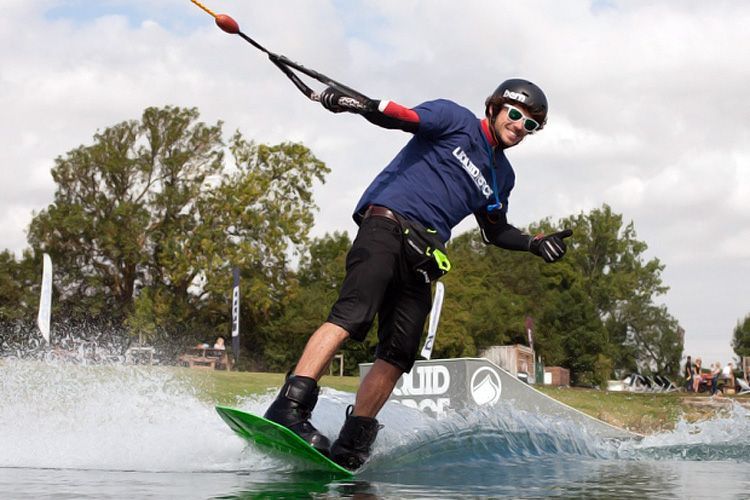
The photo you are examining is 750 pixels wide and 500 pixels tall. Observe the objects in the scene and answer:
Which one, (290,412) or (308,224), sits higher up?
(308,224)

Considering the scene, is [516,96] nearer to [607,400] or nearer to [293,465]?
[293,465]

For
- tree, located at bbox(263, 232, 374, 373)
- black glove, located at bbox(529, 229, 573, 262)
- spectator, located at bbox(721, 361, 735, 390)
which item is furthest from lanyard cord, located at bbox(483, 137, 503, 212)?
tree, located at bbox(263, 232, 374, 373)

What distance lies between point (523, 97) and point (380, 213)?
986mm

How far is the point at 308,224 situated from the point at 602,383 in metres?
26.2

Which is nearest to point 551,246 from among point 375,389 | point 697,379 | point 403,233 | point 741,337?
point 403,233

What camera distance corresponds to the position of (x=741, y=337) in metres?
83.1

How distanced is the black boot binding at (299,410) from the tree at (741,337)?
271 feet

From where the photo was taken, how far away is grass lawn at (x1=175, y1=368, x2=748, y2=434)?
1927cm

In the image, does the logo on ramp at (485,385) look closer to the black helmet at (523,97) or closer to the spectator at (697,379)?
the black helmet at (523,97)

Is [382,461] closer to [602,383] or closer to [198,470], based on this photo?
[198,470]

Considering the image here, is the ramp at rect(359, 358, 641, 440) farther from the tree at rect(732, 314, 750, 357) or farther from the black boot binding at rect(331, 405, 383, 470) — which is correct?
the tree at rect(732, 314, 750, 357)

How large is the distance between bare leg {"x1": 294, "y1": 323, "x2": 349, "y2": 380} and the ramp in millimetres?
7580

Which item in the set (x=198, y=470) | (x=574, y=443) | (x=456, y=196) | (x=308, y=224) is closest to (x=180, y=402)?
(x=198, y=470)

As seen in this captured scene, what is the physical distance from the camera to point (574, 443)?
6062 mm
